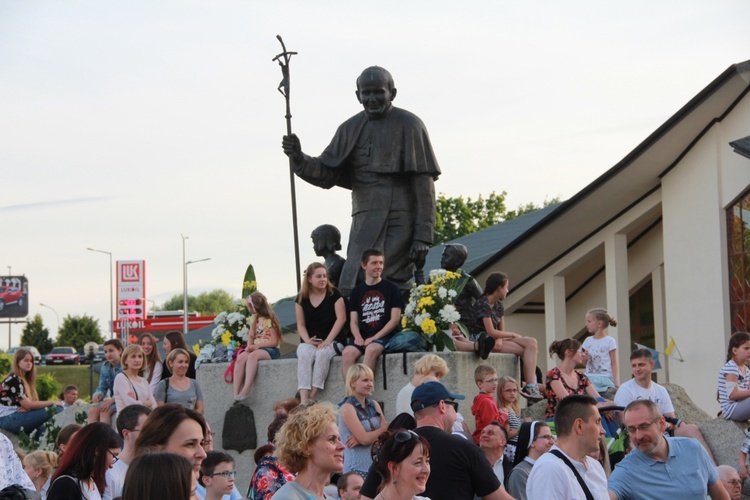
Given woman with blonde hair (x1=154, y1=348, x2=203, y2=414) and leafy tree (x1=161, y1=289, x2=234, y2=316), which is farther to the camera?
leafy tree (x1=161, y1=289, x2=234, y2=316)

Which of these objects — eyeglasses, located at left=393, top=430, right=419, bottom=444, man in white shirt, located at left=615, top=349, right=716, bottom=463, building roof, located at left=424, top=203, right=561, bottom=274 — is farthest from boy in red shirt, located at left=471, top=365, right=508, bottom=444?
building roof, located at left=424, top=203, right=561, bottom=274

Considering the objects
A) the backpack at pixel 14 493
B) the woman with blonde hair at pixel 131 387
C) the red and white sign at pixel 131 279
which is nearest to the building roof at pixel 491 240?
the woman with blonde hair at pixel 131 387

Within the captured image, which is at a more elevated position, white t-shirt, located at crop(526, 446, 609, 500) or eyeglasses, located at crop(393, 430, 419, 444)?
eyeglasses, located at crop(393, 430, 419, 444)

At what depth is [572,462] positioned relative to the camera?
636cm

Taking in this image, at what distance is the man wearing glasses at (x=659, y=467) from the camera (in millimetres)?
7082

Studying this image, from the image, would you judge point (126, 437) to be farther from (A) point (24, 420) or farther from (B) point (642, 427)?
(A) point (24, 420)

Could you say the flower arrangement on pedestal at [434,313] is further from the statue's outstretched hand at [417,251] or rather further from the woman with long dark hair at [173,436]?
the woman with long dark hair at [173,436]

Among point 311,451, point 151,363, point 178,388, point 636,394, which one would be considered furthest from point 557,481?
point 151,363

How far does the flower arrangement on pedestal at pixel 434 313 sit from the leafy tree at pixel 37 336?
8083 cm

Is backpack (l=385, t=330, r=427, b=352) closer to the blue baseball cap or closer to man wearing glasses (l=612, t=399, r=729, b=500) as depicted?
man wearing glasses (l=612, t=399, r=729, b=500)

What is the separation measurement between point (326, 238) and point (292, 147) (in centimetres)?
107

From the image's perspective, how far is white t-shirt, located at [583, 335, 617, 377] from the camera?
12.8 metres

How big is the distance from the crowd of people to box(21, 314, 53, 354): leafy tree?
3060 inches

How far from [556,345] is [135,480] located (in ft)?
25.5
